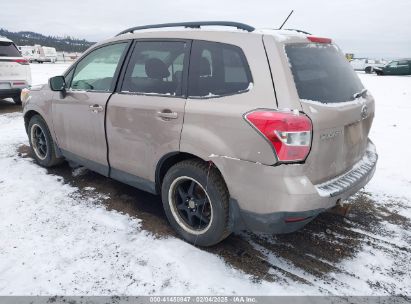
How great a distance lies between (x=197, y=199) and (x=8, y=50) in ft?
28.0

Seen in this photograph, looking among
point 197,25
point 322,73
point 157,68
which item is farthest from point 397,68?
point 157,68

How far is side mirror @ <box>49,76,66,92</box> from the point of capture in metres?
4.06

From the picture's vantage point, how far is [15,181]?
4.50 meters

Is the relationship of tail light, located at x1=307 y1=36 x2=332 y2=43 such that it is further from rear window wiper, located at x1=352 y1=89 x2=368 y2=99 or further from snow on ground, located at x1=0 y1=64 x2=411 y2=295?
snow on ground, located at x1=0 y1=64 x2=411 y2=295

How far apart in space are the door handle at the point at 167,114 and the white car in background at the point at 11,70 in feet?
25.2

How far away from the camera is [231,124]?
2.56m

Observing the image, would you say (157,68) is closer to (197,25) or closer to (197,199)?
(197,25)

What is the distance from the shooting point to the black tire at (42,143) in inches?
186

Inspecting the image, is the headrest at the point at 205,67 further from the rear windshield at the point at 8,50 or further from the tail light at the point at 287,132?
the rear windshield at the point at 8,50

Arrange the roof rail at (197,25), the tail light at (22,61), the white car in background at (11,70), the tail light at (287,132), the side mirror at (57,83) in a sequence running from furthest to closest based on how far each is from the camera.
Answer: the tail light at (22,61), the white car in background at (11,70), the side mirror at (57,83), the roof rail at (197,25), the tail light at (287,132)

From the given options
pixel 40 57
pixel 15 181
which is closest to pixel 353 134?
pixel 15 181

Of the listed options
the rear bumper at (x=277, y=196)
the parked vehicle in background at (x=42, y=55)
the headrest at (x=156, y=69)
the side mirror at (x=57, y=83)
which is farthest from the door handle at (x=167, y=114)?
the parked vehicle in background at (x=42, y=55)

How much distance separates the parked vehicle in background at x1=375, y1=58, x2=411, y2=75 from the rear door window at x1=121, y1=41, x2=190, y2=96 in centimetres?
2984

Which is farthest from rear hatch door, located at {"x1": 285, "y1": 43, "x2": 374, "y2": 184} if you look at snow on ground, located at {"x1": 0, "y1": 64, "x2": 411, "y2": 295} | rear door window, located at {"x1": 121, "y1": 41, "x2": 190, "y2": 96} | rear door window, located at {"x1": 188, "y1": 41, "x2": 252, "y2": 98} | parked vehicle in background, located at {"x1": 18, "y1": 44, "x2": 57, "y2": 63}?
parked vehicle in background, located at {"x1": 18, "y1": 44, "x2": 57, "y2": 63}
